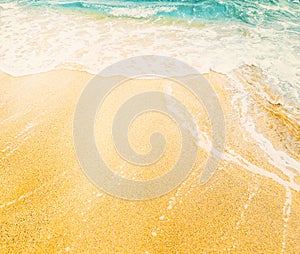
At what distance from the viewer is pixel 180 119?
14.8 ft

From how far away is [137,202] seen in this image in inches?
127

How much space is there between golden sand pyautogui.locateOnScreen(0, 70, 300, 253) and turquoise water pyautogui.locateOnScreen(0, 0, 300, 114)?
1.97 meters

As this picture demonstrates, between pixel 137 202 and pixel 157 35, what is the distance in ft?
19.7

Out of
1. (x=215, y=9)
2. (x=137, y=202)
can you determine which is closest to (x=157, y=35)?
(x=215, y=9)

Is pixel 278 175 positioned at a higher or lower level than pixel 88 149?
lower

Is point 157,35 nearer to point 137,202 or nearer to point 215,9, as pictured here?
point 215,9

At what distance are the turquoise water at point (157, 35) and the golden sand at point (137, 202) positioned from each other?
6.47 feet

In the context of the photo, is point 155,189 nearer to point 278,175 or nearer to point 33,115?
point 278,175

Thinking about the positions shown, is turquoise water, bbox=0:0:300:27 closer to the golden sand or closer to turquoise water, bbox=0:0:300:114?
turquoise water, bbox=0:0:300:114

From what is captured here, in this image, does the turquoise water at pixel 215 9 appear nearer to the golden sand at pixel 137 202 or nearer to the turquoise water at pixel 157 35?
the turquoise water at pixel 157 35

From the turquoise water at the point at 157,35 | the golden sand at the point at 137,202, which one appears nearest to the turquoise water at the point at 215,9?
the turquoise water at the point at 157,35

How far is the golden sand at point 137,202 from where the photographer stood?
9.29 ft

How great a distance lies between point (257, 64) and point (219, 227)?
4590mm

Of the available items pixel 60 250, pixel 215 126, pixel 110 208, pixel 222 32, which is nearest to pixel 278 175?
pixel 215 126
